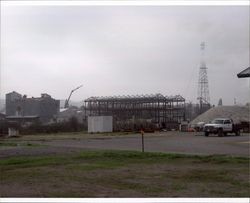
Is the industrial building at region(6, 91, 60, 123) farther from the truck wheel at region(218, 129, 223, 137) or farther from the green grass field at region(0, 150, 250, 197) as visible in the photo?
the green grass field at region(0, 150, 250, 197)

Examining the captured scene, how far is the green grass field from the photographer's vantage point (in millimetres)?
11133

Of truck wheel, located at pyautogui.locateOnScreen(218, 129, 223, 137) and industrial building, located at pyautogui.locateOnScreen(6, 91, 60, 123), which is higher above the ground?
industrial building, located at pyautogui.locateOnScreen(6, 91, 60, 123)

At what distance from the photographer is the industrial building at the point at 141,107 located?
96.3 m

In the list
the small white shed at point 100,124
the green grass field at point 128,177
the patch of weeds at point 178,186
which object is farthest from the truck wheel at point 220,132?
the patch of weeds at point 178,186

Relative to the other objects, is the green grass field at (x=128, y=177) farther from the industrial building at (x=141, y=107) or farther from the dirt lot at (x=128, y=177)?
the industrial building at (x=141, y=107)

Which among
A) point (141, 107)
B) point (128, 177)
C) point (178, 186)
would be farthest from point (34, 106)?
point (178, 186)

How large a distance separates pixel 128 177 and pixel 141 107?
276 ft

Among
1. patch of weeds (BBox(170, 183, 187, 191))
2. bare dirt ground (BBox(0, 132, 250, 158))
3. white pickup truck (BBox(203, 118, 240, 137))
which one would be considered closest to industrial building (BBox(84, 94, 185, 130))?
white pickup truck (BBox(203, 118, 240, 137))

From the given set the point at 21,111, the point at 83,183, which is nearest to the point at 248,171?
the point at 83,183

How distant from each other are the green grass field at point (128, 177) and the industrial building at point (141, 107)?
7470 centimetres

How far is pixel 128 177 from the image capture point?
551 inches

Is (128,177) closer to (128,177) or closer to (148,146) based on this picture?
(128,177)

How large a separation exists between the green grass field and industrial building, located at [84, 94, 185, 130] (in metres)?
74.7

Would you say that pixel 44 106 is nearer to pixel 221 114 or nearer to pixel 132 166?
pixel 221 114
